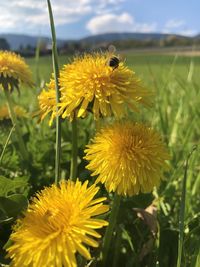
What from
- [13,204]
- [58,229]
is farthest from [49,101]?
[58,229]

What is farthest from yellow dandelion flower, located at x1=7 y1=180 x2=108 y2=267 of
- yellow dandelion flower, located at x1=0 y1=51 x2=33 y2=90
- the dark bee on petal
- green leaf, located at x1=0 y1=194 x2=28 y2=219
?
yellow dandelion flower, located at x1=0 y1=51 x2=33 y2=90

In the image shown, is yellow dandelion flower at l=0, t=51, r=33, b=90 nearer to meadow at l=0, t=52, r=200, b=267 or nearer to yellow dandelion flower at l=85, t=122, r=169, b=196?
meadow at l=0, t=52, r=200, b=267

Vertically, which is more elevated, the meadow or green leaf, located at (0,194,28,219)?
green leaf, located at (0,194,28,219)

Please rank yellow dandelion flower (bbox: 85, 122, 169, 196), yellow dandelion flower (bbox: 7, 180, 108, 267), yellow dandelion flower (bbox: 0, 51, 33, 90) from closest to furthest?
yellow dandelion flower (bbox: 7, 180, 108, 267) → yellow dandelion flower (bbox: 85, 122, 169, 196) → yellow dandelion flower (bbox: 0, 51, 33, 90)

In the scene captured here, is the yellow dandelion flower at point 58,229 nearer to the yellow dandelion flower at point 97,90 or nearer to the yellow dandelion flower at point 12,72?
the yellow dandelion flower at point 97,90

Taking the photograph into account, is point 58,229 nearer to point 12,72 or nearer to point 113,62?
point 113,62

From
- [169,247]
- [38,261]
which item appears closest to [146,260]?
[169,247]
